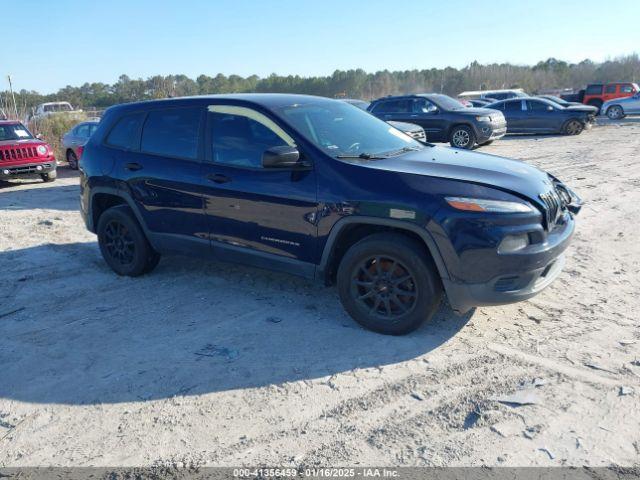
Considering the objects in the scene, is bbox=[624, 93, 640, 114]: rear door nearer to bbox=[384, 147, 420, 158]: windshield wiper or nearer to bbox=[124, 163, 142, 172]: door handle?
bbox=[384, 147, 420, 158]: windshield wiper

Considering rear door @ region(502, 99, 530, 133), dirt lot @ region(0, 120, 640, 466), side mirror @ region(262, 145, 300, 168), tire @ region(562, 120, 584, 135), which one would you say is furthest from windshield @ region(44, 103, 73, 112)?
side mirror @ region(262, 145, 300, 168)

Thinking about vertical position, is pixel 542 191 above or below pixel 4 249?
above

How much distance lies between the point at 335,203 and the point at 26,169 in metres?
11.6

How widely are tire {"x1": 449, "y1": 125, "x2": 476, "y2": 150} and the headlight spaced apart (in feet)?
40.9

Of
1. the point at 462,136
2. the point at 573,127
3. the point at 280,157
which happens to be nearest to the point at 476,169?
the point at 280,157

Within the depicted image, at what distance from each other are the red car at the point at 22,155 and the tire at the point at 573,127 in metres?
17.2

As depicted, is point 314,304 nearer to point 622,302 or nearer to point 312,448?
point 312,448

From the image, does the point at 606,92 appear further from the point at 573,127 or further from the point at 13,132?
the point at 13,132

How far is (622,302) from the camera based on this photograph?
15.1ft

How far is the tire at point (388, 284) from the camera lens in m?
3.85

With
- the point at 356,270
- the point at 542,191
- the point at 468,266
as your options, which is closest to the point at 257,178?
the point at 356,270

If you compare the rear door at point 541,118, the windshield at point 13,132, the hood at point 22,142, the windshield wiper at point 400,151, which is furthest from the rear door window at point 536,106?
the windshield wiper at point 400,151

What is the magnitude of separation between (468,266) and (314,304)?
5.27 ft

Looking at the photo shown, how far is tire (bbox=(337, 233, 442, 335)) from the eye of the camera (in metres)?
3.85
